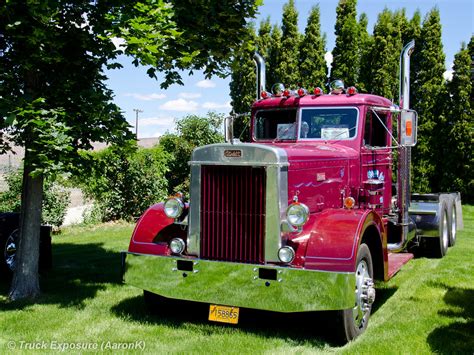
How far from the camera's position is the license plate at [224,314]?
496cm

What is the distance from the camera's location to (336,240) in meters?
4.88

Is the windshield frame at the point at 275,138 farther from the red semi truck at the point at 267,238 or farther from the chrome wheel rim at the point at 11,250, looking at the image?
the chrome wheel rim at the point at 11,250

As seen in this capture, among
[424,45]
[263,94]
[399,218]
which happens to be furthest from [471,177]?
[263,94]

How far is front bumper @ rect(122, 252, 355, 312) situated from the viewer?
4.57 meters

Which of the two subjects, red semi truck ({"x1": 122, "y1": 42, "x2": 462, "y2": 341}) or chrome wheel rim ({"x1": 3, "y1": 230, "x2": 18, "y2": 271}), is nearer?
red semi truck ({"x1": 122, "y1": 42, "x2": 462, "y2": 341})

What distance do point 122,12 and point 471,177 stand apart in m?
14.1

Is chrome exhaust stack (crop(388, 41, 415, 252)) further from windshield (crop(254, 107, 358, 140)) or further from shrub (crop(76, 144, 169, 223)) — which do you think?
shrub (crop(76, 144, 169, 223))

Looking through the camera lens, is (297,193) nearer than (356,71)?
Yes

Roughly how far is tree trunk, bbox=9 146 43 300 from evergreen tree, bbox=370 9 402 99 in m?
13.2

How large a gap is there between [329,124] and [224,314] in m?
2.81

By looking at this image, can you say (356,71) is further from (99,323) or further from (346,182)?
(99,323)

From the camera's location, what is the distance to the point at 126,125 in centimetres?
617

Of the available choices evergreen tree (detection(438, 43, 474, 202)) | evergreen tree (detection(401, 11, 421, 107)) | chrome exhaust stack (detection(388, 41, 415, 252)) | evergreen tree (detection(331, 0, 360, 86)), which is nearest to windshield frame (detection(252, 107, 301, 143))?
chrome exhaust stack (detection(388, 41, 415, 252))

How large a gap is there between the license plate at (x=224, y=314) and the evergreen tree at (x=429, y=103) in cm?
1351
